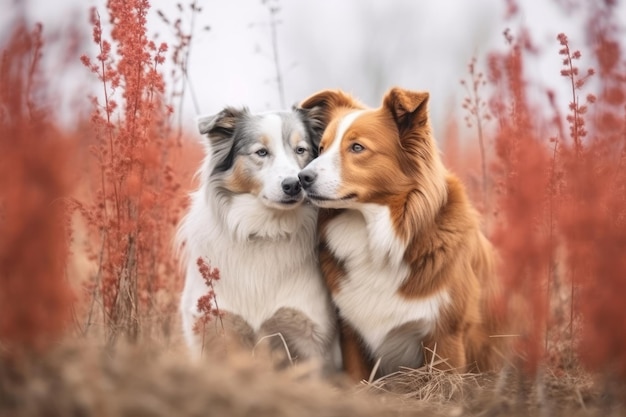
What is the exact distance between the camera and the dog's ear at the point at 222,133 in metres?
4.12

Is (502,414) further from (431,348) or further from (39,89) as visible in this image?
(39,89)

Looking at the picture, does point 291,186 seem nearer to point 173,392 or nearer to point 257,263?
point 257,263

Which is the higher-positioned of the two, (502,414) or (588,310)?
(588,310)

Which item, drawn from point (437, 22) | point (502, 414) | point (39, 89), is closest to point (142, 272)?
point (39, 89)

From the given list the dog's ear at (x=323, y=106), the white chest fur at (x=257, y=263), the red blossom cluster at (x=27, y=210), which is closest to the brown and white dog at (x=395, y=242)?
the white chest fur at (x=257, y=263)

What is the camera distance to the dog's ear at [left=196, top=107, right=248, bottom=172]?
412 centimetres

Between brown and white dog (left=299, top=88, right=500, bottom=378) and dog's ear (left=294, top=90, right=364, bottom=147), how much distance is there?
34 centimetres

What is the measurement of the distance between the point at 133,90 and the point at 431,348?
2191mm

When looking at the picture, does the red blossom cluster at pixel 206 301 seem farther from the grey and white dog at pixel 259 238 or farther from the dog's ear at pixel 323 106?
the dog's ear at pixel 323 106

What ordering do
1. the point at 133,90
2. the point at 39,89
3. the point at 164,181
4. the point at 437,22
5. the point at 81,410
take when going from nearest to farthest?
1. the point at 81,410
2. the point at 39,89
3. the point at 133,90
4. the point at 164,181
5. the point at 437,22

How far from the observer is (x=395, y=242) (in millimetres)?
3748

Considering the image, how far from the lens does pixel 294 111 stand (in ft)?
14.0

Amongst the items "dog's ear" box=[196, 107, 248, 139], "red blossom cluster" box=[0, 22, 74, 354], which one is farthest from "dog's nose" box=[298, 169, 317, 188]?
"red blossom cluster" box=[0, 22, 74, 354]

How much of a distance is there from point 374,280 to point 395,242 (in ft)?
0.84
